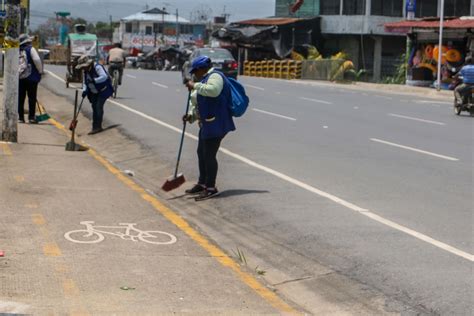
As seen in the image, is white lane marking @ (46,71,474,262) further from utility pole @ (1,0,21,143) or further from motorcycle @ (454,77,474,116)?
motorcycle @ (454,77,474,116)

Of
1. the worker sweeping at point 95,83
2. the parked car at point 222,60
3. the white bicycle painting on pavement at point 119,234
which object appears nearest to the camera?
the white bicycle painting on pavement at point 119,234

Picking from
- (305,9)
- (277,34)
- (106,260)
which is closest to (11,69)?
(106,260)

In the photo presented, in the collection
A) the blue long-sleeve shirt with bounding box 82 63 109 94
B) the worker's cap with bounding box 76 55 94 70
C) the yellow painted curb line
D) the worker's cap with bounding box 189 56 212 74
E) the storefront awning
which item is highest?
the storefront awning

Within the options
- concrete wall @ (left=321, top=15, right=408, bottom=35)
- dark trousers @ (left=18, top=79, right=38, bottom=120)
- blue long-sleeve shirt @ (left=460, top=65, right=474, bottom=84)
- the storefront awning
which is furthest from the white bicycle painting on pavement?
the storefront awning

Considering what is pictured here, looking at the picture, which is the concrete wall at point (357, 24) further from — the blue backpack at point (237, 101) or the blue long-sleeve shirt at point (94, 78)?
the blue backpack at point (237, 101)

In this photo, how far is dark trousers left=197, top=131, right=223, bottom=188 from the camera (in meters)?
11.1

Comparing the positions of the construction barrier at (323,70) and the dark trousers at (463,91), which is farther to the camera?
the construction barrier at (323,70)

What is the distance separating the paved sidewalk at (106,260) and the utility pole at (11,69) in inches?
140

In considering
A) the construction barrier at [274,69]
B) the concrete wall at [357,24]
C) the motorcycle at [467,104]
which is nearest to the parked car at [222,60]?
the motorcycle at [467,104]

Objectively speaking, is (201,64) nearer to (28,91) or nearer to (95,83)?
(95,83)

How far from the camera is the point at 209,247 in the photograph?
28.4 ft

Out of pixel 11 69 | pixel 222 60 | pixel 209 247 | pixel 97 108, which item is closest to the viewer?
pixel 209 247

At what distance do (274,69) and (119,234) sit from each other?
49.5 meters

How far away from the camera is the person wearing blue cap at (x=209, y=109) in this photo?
420 inches
